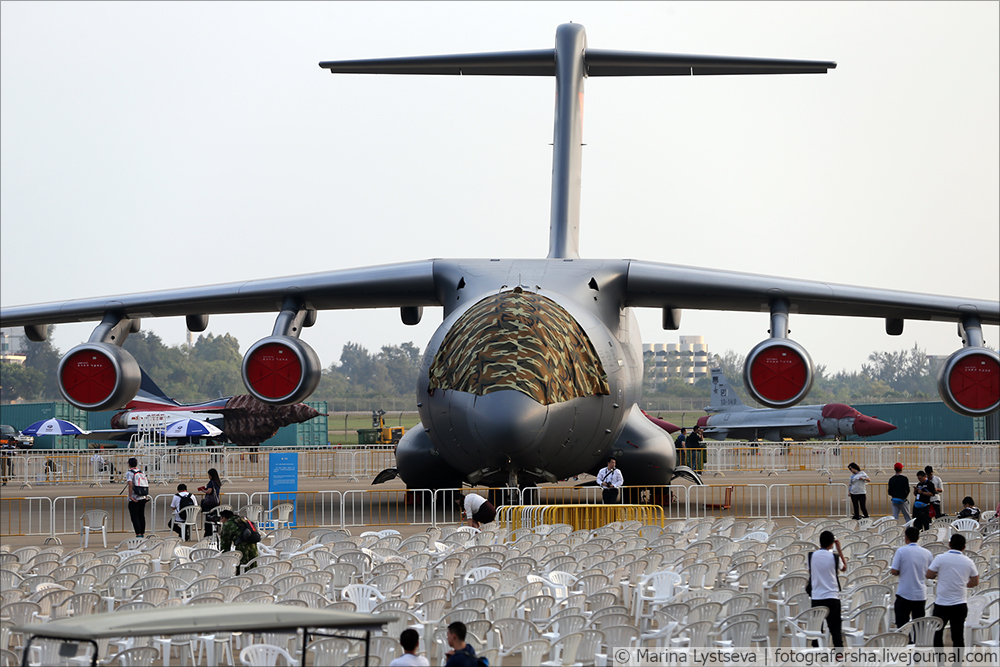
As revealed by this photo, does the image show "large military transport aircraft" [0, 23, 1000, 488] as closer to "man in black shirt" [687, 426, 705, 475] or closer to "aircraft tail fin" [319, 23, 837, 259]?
"aircraft tail fin" [319, 23, 837, 259]

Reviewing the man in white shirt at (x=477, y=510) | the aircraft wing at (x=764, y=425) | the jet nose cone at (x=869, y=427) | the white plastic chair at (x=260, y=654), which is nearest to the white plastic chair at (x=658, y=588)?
the white plastic chair at (x=260, y=654)

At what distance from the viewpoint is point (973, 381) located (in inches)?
564

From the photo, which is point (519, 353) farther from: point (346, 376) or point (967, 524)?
point (346, 376)

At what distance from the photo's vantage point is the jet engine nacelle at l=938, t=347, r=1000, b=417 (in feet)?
46.9

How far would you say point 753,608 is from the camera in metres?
7.43

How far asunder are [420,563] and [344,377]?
12279 centimetres

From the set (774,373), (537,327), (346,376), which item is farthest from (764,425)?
(346,376)

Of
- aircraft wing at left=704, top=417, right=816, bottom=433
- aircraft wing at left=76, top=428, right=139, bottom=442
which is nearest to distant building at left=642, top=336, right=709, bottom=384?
aircraft wing at left=704, top=417, right=816, bottom=433

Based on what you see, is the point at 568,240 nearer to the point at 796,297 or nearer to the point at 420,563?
the point at 796,297

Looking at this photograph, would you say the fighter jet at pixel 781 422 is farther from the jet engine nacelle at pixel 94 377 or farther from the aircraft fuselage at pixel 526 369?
the jet engine nacelle at pixel 94 377

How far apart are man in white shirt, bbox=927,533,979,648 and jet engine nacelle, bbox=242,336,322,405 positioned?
9.22m

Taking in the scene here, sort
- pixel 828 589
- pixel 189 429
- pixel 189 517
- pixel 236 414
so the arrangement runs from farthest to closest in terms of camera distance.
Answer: pixel 236 414 → pixel 189 429 → pixel 189 517 → pixel 828 589

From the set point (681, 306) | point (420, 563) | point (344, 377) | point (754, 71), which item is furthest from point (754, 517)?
point (344, 377)

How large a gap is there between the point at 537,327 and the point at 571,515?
2795mm
